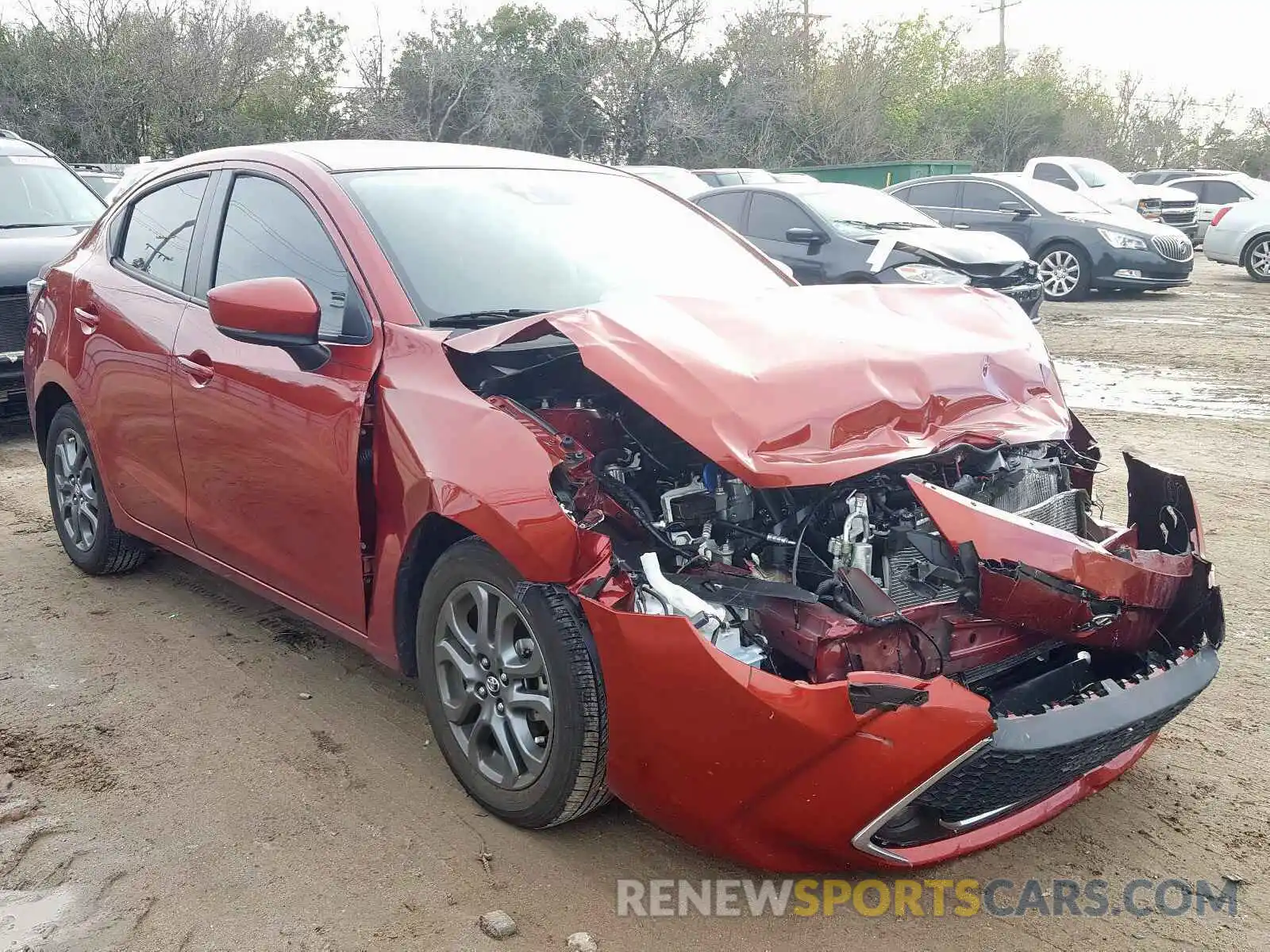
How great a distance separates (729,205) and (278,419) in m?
8.87

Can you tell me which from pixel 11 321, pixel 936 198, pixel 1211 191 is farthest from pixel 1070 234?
pixel 11 321

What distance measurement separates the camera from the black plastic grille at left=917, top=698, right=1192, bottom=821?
2383 millimetres

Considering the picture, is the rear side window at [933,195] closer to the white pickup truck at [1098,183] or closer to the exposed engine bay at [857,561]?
the white pickup truck at [1098,183]

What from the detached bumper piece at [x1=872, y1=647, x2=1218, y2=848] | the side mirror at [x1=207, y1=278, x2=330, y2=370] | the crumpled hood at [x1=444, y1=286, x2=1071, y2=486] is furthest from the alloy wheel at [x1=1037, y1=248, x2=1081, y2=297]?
the side mirror at [x1=207, y1=278, x2=330, y2=370]

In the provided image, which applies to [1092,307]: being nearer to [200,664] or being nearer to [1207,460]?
[1207,460]

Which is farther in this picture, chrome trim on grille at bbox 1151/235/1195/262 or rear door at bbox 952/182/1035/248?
rear door at bbox 952/182/1035/248

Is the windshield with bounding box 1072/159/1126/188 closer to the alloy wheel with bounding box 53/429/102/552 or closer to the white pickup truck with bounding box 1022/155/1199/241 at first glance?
the white pickup truck with bounding box 1022/155/1199/241

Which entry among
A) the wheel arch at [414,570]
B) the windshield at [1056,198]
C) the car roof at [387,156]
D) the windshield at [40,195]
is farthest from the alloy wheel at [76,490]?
the windshield at [1056,198]

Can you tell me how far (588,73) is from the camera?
102ft

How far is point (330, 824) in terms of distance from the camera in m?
3.06

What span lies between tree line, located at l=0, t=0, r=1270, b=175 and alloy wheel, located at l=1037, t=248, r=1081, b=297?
702 inches

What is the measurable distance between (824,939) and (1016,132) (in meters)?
40.8

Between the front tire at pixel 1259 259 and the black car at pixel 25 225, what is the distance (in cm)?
1569

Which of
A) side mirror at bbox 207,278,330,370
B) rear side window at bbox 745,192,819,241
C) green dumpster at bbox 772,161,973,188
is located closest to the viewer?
side mirror at bbox 207,278,330,370
